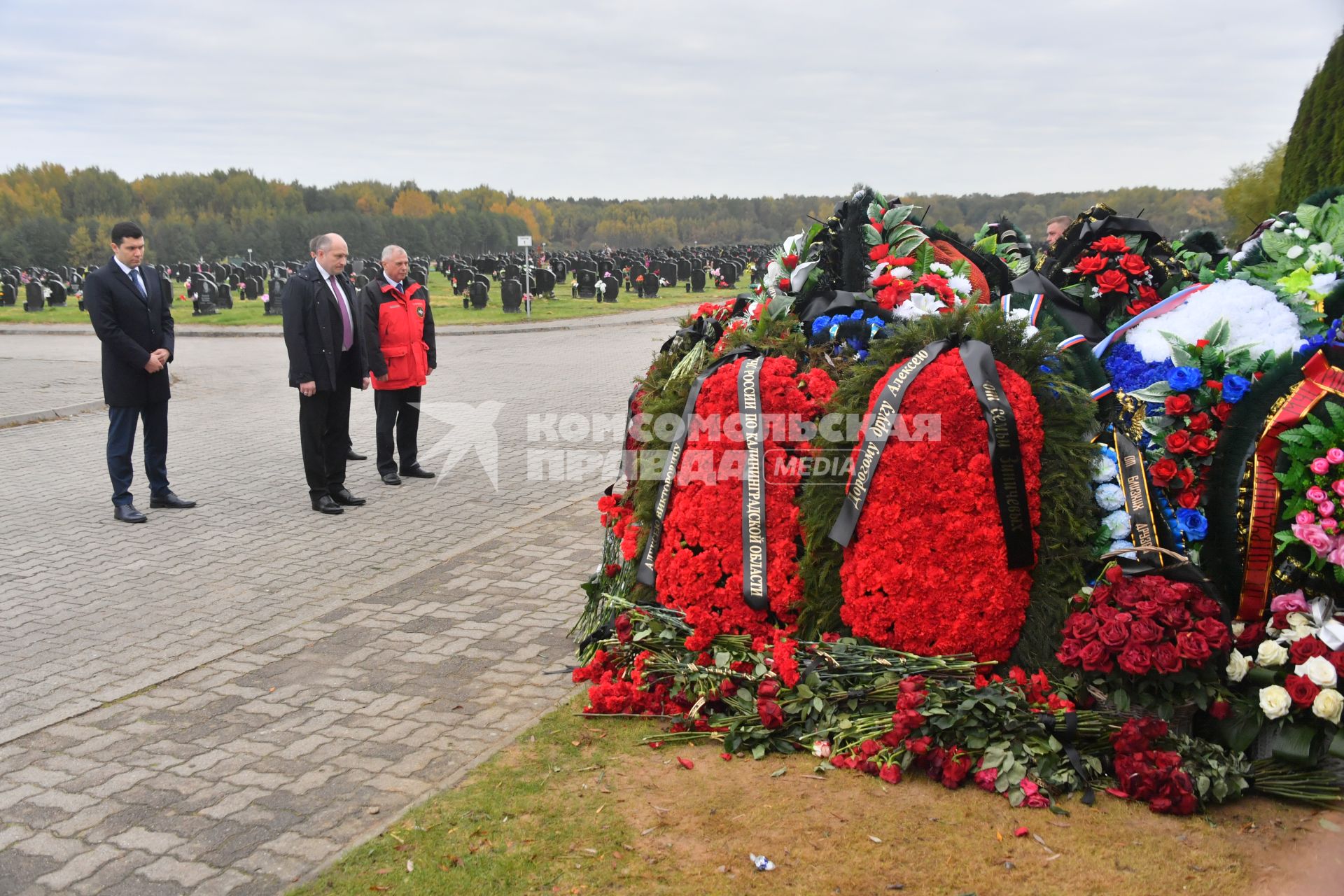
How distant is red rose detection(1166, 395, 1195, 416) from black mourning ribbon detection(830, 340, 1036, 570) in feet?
2.49

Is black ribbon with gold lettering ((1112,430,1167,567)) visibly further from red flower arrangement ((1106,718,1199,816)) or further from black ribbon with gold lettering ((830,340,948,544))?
black ribbon with gold lettering ((830,340,948,544))

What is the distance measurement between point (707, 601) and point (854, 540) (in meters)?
0.77

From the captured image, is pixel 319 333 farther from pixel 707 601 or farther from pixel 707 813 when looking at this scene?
pixel 707 813

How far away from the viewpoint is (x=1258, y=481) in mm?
4227

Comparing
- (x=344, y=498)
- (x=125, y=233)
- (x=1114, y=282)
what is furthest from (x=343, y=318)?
(x=1114, y=282)

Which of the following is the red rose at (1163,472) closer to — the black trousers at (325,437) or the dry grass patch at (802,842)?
the dry grass patch at (802,842)

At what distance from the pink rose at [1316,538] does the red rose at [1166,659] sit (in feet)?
2.32

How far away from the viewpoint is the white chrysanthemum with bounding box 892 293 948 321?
5.27 metres

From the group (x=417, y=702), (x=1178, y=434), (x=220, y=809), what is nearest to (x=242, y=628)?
(x=417, y=702)

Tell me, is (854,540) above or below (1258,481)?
below

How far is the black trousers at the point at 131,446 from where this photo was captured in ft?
28.2

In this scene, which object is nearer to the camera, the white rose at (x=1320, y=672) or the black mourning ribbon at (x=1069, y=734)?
the white rose at (x=1320, y=672)

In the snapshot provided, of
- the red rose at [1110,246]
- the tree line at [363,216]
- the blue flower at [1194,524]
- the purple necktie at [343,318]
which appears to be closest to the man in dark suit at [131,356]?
the purple necktie at [343,318]

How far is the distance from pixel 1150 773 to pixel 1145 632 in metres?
0.49
